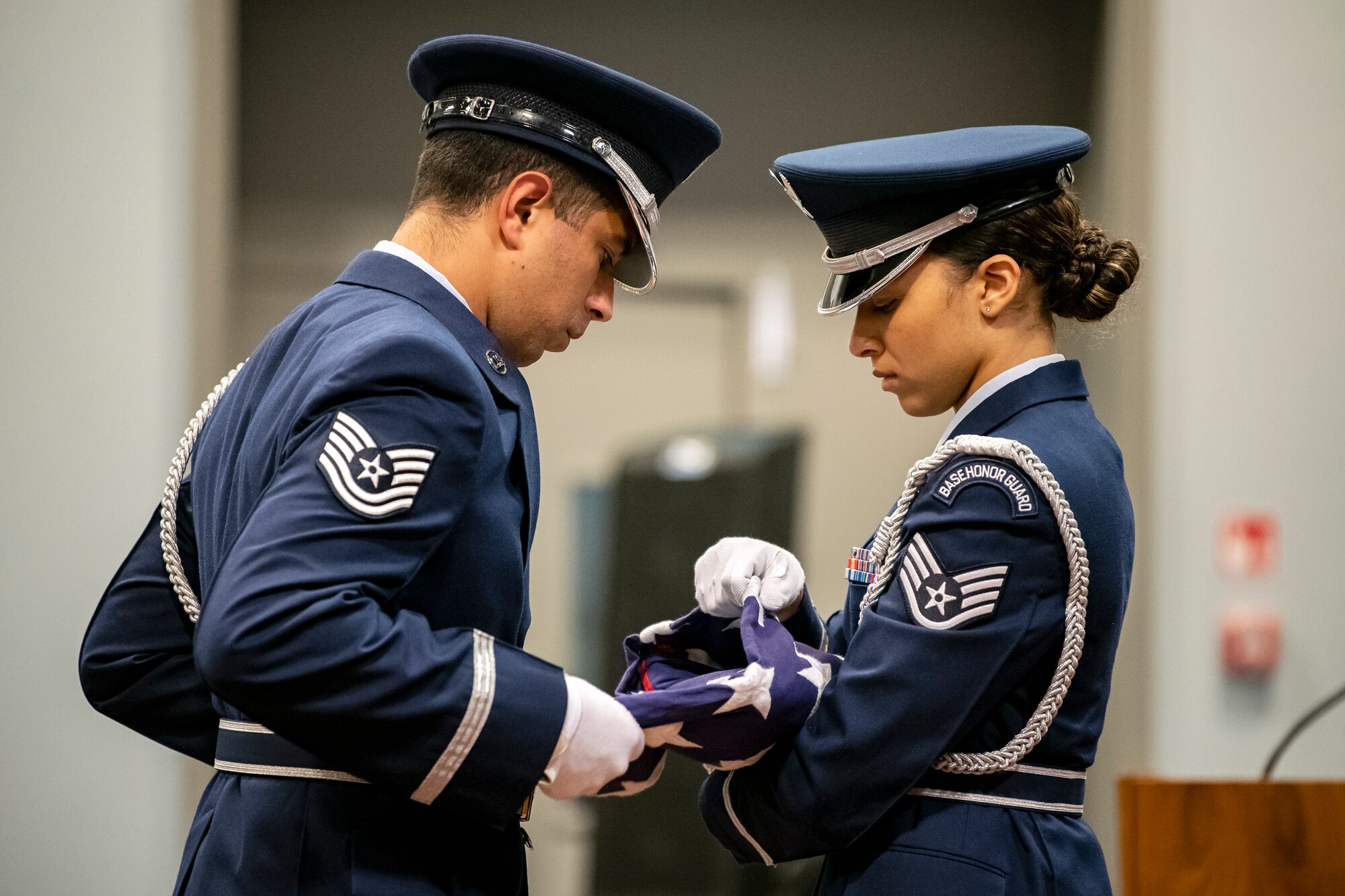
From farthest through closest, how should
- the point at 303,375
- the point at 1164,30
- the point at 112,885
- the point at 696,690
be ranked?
the point at 1164,30, the point at 112,885, the point at 696,690, the point at 303,375

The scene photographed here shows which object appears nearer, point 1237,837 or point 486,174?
point 486,174

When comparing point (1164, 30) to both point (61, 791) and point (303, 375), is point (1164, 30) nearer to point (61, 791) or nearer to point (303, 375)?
point (303, 375)

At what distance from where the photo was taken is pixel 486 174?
1.14m

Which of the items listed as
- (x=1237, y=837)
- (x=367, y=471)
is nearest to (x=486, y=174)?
(x=367, y=471)

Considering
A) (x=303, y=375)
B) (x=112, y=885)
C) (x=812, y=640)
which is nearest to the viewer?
(x=303, y=375)

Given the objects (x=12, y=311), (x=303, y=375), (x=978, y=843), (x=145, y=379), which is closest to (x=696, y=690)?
(x=978, y=843)

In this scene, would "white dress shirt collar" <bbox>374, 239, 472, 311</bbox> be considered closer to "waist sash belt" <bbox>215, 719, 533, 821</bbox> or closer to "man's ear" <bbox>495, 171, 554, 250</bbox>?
"man's ear" <bbox>495, 171, 554, 250</bbox>

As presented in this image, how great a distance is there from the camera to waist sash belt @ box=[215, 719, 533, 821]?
0.98 metres

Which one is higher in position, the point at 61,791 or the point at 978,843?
the point at 978,843

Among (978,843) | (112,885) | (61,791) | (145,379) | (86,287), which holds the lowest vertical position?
(112,885)

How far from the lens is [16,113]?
96.7 inches

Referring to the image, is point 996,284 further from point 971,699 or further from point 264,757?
point 264,757

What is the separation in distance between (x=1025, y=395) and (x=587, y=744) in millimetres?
543

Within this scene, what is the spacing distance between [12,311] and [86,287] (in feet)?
0.49
